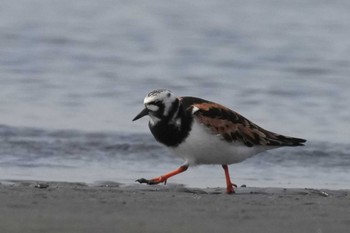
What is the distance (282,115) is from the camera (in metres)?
13.8

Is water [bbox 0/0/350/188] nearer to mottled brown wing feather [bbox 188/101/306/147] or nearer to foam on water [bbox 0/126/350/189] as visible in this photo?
foam on water [bbox 0/126/350/189]

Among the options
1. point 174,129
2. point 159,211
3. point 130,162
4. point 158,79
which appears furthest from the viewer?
point 158,79

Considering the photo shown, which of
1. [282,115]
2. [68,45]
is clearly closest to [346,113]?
[282,115]

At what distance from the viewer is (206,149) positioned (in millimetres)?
8977

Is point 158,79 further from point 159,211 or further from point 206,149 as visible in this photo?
point 159,211

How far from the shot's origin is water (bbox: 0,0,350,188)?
1112 centimetres

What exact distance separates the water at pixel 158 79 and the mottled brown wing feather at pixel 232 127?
3.08 feet

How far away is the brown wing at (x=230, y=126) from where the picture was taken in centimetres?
904

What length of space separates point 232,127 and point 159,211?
206cm

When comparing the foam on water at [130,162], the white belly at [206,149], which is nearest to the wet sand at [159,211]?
the white belly at [206,149]

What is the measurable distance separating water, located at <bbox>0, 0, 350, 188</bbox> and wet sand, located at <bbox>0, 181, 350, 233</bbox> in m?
1.91

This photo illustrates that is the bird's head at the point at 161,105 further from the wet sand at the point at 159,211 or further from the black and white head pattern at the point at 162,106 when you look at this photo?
the wet sand at the point at 159,211

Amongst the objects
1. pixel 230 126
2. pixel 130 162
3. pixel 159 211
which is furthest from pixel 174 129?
pixel 130 162

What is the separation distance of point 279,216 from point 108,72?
373 inches
